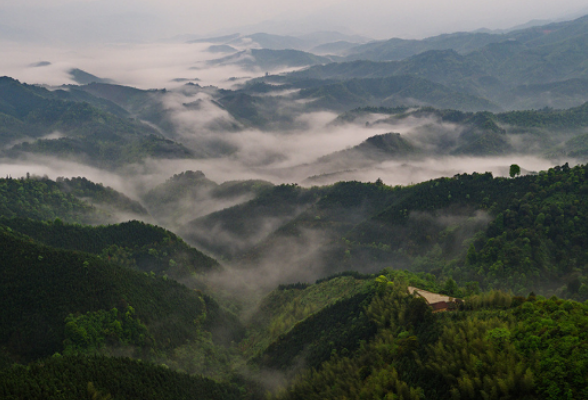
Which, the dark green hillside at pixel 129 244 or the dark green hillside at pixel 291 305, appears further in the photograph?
the dark green hillside at pixel 129 244

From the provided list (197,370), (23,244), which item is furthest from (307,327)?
(23,244)

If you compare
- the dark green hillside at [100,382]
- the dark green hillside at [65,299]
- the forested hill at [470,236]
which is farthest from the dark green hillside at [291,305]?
the dark green hillside at [100,382]

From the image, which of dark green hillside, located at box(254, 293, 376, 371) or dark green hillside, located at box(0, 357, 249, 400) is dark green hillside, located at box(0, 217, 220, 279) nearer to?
dark green hillside, located at box(254, 293, 376, 371)

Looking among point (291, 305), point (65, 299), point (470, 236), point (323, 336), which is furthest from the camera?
point (470, 236)

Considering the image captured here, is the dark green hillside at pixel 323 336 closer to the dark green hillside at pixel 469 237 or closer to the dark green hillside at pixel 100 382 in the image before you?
the dark green hillside at pixel 100 382

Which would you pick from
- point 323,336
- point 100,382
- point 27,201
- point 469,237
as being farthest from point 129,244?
point 469,237

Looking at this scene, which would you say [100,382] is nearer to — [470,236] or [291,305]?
[291,305]

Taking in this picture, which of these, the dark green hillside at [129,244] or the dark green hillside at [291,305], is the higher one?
the dark green hillside at [129,244]
